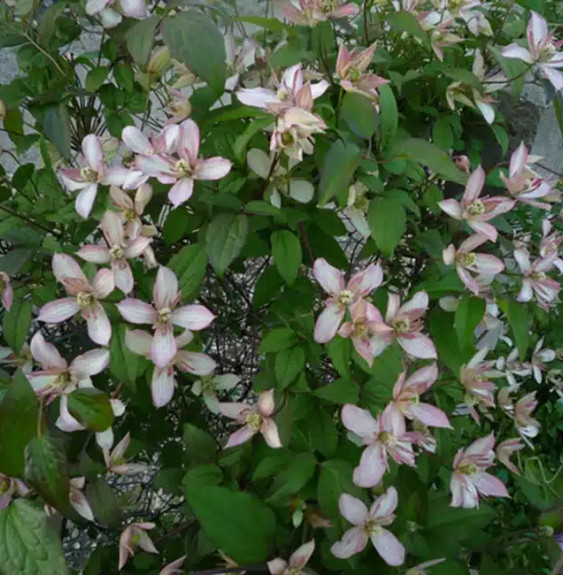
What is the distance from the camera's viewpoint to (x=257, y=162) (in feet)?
2.22

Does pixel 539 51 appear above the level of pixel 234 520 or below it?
above

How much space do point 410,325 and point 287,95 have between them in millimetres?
254

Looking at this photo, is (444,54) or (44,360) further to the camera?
(444,54)

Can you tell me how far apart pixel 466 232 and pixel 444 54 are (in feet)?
0.85

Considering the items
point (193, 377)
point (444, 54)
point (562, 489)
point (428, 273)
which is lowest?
point (562, 489)

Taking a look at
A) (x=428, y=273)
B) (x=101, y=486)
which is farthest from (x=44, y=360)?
(x=428, y=273)

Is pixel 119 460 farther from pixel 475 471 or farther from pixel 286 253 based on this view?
pixel 475 471

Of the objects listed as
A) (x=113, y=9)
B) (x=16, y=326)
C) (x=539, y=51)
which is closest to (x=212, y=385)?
(x=16, y=326)

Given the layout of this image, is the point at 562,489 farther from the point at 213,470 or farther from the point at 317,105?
the point at 317,105

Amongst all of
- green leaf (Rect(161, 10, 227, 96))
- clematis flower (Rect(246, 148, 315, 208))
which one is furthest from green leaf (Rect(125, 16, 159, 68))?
clematis flower (Rect(246, 148, 315, 208))

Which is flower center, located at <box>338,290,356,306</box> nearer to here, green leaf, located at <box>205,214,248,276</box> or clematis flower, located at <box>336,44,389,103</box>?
green leaf, located at <box>205,214,248,276</box>

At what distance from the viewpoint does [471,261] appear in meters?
→ 0.72

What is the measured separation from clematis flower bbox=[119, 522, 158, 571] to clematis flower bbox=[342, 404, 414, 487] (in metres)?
0.26

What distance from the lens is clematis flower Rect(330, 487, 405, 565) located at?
2.15 ft
